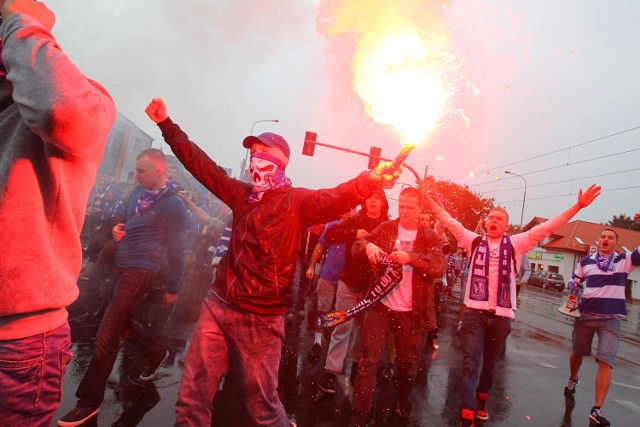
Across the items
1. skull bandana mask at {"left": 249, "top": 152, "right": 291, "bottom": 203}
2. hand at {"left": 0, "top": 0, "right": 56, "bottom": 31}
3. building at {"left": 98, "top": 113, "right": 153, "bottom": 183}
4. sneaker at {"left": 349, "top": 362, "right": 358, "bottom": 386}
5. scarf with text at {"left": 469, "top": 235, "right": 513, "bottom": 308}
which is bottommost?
sneaker at {"left": 349, "top": 362, "right": 358, "bottom": 386}

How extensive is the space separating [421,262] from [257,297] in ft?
6.61

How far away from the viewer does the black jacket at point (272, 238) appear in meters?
2.66

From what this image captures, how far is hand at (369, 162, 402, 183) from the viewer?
2664 millimetres

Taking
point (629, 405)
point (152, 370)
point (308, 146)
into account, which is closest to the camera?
point (152, 370)

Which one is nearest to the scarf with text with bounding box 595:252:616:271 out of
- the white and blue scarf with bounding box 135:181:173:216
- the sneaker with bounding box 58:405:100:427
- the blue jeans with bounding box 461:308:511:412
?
the blue jeans with bounding box 461:308:511:412

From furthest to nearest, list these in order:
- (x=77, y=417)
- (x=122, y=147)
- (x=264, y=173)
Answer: (x=122, y=147) → (x=77, y=417) → (x=264, y=173)

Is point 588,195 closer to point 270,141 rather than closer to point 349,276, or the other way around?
point 349,276

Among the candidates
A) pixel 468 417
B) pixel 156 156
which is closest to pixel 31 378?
pixel 156 156

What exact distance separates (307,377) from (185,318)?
3129mm

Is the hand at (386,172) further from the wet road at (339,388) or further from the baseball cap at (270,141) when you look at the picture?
the wet road at (339,388)

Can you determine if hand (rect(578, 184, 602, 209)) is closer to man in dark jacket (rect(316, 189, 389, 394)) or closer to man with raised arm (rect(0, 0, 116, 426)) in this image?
man in dark jacket (rect(316, 189, 389, 394))

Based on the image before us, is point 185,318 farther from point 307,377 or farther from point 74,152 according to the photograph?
point 74,152

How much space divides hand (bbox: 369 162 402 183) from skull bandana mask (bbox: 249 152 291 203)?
72cm

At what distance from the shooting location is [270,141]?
3.01 meters
